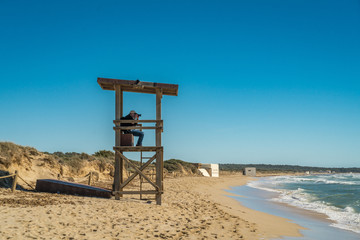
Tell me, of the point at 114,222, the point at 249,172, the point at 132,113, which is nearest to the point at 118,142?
the point at 132,113

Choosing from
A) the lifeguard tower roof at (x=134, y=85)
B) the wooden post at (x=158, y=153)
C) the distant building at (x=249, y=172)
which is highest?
the lifeguard tower roof at (x=134, y=85)

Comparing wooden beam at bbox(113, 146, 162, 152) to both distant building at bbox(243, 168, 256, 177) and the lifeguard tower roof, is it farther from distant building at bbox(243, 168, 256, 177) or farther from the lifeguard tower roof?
distant building at bbox(243, 168, 256, 177)

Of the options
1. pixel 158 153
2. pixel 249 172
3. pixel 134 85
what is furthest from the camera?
pixel 249 172

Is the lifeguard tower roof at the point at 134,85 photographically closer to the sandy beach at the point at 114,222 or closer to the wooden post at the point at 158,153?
the wooden post at the point at 158,153

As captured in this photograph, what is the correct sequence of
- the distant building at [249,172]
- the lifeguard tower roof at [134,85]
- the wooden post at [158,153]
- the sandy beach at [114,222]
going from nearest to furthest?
the sandy beach at [114,222]
the wooden post at [158,153]
the lifeguard tower roof at [134,85]
the distant building at [249,172]

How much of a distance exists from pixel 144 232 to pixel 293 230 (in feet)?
16.3

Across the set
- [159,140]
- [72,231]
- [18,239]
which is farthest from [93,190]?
[18,239]

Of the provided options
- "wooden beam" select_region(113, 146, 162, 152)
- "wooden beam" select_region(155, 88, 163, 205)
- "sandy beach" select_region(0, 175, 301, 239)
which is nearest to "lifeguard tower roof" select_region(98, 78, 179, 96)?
"wooden beam" select_region(155, 88, 163, 205)

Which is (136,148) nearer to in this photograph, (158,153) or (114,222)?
(158,153)

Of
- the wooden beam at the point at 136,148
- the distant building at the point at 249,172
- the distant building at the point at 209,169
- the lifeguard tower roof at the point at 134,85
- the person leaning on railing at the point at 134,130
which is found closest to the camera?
the wooden beam at the point at 136,148

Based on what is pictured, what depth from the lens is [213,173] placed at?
50688 millimetres

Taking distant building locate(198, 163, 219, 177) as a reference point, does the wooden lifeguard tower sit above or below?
above

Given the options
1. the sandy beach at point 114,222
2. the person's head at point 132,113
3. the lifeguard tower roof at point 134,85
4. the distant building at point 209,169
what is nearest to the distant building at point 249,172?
the distant building at point 209,169

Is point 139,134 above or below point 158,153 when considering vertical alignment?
above
